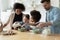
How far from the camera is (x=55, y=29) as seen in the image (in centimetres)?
225

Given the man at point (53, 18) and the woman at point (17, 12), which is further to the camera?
the woman at point (17, 12)

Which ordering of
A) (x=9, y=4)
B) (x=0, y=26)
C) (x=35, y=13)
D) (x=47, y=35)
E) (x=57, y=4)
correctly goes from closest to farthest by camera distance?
(x=47, y=35), (x=0, y=26), (x=35, y=13), (x=57, y=4), (x=9, y=4)

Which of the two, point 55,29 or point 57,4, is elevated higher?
point 57,4

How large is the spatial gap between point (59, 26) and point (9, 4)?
8.36 feet

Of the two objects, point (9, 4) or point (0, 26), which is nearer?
point (0, 26)

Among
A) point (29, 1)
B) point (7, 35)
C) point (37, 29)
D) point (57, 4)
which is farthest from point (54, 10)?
point (29, 1)

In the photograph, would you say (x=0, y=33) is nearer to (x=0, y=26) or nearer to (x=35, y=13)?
(x=0, y=26)

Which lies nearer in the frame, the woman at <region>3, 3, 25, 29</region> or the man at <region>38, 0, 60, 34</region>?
the man at <region>38, 0, 60, 34</region>

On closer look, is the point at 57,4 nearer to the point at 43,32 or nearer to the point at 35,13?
the point at 35,13

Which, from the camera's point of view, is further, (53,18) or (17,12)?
(17,12)

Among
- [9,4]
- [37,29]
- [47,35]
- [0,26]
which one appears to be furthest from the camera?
[9,4]

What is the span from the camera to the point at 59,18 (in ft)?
7.18

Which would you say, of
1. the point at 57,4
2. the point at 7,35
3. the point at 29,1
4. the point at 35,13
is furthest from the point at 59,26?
the point at 29,1

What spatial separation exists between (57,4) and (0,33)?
2227mm
